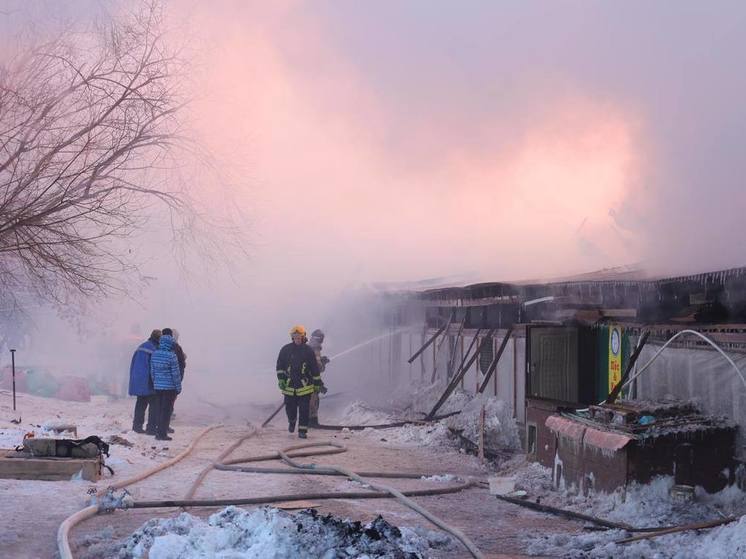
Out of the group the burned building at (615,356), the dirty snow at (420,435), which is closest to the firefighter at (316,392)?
the dirty snow at (420,435)

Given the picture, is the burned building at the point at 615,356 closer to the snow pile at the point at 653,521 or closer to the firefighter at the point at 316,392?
the snow pile at the point at 653,521

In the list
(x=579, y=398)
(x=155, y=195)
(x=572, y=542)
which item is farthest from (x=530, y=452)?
(x=155, y=195)

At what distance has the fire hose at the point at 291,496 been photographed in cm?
561

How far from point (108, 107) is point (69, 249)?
186 cm

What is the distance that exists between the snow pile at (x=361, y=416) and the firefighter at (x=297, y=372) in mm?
2275

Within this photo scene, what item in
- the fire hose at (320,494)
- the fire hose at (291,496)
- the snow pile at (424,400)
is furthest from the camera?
the snow pile at (424,400)

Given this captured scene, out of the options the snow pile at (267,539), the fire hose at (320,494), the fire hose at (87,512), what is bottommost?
the fire hose at (320,494)

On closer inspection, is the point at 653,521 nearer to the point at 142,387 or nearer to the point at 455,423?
the point at 455,423

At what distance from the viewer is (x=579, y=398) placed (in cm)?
952

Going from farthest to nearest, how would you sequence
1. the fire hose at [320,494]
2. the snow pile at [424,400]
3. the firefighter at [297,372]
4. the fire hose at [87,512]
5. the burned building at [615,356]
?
the snow pile at [424,400] < the firefighter at [297,372] < the burned building at [615,356] < the fire hose at [320,494] < the fire hose at [87,512]

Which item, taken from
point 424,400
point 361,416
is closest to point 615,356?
point 424,400

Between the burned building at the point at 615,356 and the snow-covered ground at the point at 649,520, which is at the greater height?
the burned building at the point at 615,356

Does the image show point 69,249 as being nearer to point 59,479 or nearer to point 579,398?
point 59,479

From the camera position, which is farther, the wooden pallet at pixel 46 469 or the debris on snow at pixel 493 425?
the debris on snow at pixel 493 425
